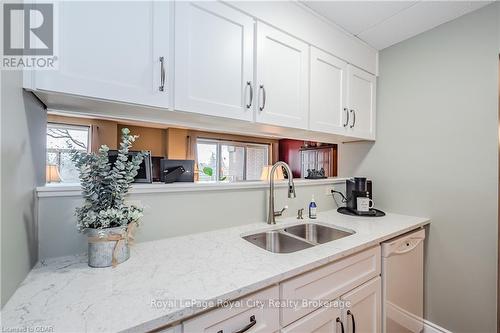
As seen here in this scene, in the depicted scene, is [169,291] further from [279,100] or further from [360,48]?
[360,48]

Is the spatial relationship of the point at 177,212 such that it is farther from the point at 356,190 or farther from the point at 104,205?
the point at 356,190

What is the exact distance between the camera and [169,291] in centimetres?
71

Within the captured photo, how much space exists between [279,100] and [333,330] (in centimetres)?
123

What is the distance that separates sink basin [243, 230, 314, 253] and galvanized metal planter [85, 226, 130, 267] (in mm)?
686

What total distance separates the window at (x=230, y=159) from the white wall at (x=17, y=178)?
3.98 m

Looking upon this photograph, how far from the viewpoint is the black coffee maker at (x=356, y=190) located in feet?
6.07

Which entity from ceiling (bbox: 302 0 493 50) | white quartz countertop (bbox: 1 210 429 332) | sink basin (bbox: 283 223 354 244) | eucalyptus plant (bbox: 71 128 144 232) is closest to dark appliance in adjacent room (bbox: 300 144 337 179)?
ceiling (bbox: 302 0 493 50)

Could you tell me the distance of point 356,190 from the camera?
6.15 feet

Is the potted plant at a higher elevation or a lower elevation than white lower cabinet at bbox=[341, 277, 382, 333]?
higher

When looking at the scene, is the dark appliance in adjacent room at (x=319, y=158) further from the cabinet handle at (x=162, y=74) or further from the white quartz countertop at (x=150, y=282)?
the cabinet handle at (x=162, y=74)

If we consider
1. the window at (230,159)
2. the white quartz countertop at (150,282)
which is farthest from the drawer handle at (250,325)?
the window at (230,159)

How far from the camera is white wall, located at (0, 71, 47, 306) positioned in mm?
638

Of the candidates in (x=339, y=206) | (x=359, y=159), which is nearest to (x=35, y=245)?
(x=339, y=206)

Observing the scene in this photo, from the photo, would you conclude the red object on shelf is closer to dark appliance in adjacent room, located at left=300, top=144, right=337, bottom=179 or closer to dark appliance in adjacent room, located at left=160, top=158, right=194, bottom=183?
dark appliance in adjacent room, located at left=300, top=144, right=337, bottom=179
